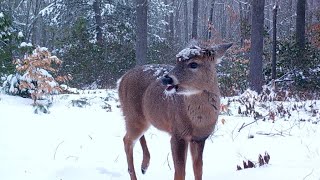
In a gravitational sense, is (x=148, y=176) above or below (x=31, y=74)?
below

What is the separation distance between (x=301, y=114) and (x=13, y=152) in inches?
224

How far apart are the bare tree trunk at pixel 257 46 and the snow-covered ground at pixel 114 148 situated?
19.2 feet

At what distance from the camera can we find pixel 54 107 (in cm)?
876

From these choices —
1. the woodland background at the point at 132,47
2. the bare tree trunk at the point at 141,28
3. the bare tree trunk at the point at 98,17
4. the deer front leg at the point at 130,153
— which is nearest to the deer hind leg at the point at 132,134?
the deer front leg at the point at 130,153

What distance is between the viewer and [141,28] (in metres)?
16.8

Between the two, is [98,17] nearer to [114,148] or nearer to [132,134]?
[114,148]

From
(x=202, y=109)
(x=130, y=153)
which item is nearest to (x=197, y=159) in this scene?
(x=202, y=109)

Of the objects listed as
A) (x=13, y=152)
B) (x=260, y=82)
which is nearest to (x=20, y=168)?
(x=13, y=152)

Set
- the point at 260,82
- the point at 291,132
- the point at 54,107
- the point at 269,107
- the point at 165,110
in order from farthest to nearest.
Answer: the point at 260,82
the point at 269,107
the point at 54,107
the point at 291,132
the point at 165,110

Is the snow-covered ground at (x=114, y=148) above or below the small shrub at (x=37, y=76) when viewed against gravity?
below

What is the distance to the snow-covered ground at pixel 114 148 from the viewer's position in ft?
15.3

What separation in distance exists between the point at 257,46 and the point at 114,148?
9.22 m

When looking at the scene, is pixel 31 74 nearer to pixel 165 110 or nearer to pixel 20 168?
pixel 20 168

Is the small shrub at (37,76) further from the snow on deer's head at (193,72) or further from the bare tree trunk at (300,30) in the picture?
the bare tree trunk at (300,30)
